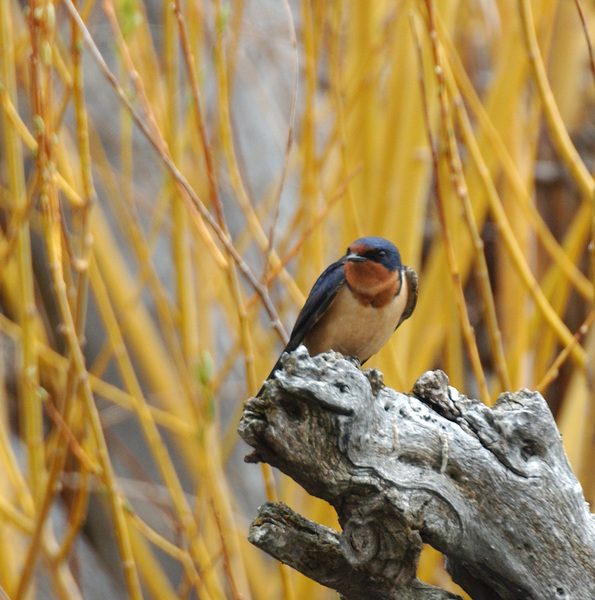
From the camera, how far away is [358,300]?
83.0 inches

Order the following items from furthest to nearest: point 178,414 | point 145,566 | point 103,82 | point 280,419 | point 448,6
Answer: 1. point 103,82
2. point 178,414
3. point 145,566
4. point 448,6
5. point 280,419

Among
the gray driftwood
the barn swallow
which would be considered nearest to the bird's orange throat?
the barn swallow

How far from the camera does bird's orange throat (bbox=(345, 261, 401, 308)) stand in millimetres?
2082

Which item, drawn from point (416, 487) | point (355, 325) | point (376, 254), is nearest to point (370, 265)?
point (376, 254)

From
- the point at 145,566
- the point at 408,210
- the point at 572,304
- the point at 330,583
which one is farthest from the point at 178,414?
the point at 572,304

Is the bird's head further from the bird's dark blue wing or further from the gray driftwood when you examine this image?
the gray driftwood

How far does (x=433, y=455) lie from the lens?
1.35 m

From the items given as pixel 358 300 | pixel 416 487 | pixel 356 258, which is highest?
pixel 356 258

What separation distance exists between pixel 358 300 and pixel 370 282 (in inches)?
2.5

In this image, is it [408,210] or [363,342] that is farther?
[408,210]

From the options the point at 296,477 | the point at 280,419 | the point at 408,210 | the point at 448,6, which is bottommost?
the point at 296,477

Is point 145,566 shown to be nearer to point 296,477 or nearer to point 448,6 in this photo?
point 296,477

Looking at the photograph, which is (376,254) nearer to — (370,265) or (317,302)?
(370,265)

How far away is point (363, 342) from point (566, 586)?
36.8 inches
